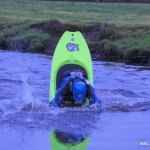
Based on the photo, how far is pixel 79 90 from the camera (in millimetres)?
13531

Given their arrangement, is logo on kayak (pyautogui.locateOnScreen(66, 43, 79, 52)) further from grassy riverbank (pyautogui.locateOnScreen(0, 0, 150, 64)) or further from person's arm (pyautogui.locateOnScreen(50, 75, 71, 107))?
grassy riverbank (pyautogui.locateOnScreen(0, 0, 150, 64))

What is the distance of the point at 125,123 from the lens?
1346 cm

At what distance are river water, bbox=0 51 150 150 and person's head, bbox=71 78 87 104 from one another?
1.29 ft

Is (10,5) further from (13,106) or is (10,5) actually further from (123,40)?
(13,106)

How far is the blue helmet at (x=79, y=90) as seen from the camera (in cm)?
1358

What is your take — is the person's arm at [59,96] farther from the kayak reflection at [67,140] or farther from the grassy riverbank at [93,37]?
the grassy riverbank at [93,37]

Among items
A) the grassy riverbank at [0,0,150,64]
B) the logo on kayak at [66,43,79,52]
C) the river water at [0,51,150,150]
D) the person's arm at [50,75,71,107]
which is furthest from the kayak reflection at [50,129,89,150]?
the grassy riverbank at [0,0,150,64]

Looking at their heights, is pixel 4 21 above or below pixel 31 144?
below

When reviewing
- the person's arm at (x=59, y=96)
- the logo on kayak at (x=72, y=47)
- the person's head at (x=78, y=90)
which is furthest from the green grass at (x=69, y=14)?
the person's head at (x=78, y=90)

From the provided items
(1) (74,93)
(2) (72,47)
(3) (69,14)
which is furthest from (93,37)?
(1) (74,93)

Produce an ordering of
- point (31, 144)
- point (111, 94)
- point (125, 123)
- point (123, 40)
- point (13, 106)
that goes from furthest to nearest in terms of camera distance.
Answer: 1. point (123, 40)
2. point (111, 94)
3. point (13, 106)
4. point (125, 123)
5. point (31, 144)

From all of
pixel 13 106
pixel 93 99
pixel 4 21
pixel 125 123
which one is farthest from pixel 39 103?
pixel 4 21

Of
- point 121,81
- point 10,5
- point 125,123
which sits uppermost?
point 125,123

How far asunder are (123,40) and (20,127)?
1933cm
